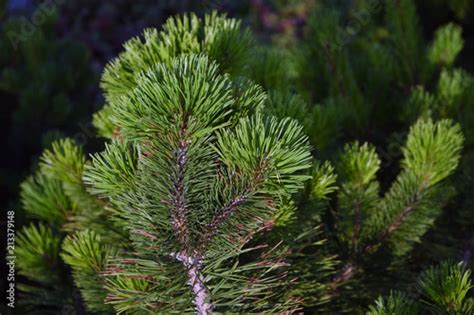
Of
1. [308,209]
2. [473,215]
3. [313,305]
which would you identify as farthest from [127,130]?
[473,215]

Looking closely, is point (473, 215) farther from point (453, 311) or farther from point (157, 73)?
point (157, 73)

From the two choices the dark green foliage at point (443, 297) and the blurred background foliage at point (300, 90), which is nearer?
the dark green foliage at point (443, 297)

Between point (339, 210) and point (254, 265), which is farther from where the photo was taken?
point (339, 210)

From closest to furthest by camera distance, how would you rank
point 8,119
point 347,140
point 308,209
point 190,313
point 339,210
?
point 190,313 → point 308,209 → point 339,210 → point 347,140 → point 8,119

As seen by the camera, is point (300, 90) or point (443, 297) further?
point (300, 90)

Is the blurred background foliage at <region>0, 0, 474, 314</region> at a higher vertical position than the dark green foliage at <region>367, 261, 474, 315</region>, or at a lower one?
higher

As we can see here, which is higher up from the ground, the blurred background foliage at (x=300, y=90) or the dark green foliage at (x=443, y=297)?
the blurred background foliage at (x=300, y=90)

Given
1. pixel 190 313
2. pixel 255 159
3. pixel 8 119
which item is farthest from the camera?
pixel 8 119

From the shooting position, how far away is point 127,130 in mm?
882

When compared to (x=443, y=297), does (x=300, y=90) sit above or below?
above

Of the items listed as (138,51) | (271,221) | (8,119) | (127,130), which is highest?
(8,119)

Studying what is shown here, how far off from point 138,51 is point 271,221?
39 centimetres

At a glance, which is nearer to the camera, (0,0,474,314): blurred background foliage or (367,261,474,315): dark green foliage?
(367,261,474,315): dark green foliage

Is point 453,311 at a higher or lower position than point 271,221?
lower
